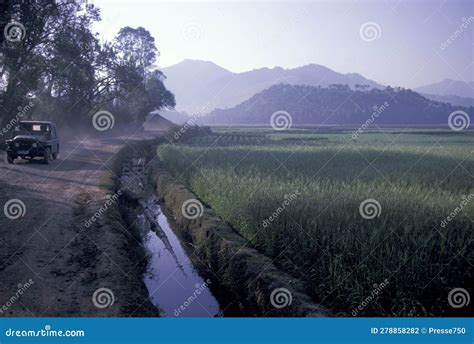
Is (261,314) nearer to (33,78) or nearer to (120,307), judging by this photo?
(120,307)

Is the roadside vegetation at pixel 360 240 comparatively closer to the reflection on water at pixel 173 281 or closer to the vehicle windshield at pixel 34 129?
the reflection on water at pixel 173 281

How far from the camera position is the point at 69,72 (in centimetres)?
3086

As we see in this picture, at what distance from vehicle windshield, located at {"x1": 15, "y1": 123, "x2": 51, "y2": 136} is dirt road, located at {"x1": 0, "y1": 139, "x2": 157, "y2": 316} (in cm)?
617

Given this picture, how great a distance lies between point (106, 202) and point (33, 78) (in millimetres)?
19417

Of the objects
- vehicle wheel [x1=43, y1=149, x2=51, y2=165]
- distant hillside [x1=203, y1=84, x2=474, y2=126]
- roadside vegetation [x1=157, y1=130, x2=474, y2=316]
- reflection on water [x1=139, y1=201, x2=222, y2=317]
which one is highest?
distant hillside [x1=203, y1=84, x2=474, y2=126]

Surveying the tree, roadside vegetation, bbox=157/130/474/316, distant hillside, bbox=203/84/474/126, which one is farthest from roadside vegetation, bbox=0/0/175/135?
distant hillside, bbox=203/84/474/126

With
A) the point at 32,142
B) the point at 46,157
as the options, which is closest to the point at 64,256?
the point at 46,157

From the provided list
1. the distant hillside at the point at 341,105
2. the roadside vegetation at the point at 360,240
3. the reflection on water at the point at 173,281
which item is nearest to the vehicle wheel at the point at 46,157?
the reflection on water at the point at 173,281

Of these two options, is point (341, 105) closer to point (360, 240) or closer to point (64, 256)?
point (360, 240)

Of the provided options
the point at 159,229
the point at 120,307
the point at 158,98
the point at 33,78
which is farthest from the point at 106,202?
the point at 158,98

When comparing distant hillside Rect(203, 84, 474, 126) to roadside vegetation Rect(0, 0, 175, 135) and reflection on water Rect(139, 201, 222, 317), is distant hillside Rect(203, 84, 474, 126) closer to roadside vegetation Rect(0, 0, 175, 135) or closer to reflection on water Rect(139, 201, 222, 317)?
roadside vegetation Rect(0, 0, 175, 135)

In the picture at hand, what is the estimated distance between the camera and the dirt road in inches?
193

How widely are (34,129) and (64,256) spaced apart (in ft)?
43.5

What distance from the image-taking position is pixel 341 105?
89.8 m
